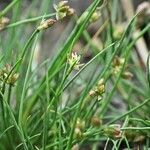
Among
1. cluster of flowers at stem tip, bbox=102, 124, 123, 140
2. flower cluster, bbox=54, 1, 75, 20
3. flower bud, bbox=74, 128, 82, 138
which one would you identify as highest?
flower cluster, bbox=54, 1, 75, 20

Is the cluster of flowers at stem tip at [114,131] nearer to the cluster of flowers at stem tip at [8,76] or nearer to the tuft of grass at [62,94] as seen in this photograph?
the tuft of grass at [62,94]

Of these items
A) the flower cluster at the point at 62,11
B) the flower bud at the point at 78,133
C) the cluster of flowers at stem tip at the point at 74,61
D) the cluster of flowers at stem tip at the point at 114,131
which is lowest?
the cluster of flowers at stem tip at the point at 114,131

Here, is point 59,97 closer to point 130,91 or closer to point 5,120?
point 5,120

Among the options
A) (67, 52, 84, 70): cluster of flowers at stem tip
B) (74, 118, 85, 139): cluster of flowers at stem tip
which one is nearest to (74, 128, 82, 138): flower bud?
(74, 118, 85, 139): cluster of flowers at stem tip

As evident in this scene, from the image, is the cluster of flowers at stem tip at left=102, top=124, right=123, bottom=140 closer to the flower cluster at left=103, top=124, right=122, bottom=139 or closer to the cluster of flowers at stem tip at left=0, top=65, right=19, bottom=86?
the flower cluster at left=103, top=124, right=122, bottom=139

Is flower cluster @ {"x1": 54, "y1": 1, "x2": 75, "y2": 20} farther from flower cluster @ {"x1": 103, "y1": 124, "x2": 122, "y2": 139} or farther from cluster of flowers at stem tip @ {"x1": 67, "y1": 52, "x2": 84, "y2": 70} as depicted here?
flower cluster @ {"x1": 103, "y1": 124, "x2": 122, "y2": 139}

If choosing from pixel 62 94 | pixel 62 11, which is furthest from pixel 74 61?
pixel 62 94

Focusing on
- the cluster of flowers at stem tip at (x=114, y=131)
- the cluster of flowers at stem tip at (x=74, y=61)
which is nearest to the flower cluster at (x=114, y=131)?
the cluster of flowers at stem tip at (x=114, y=131)

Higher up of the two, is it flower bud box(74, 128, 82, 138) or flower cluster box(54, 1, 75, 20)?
flower cluster box(54, 1, 75, 20)
